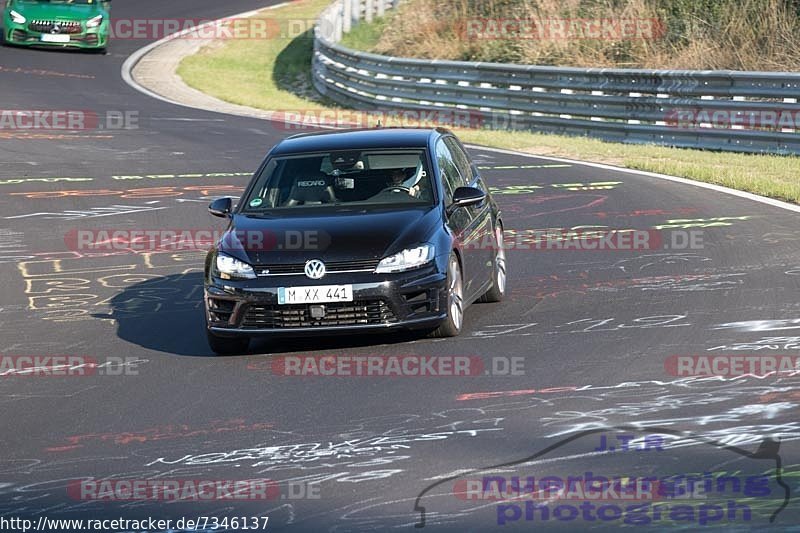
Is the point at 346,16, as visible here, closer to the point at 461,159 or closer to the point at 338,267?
the point at 461,159

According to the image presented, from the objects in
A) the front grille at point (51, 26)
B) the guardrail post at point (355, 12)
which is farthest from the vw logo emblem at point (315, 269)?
the guardrail post at point (355, 12)

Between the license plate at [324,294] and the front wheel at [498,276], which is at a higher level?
the license plate at [324,294]

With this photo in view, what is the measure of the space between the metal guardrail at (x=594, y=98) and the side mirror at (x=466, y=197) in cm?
1178

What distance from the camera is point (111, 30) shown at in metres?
43.8

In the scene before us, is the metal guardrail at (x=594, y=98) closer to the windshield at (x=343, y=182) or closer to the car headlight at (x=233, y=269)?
the windshield at (x=343, y=182)

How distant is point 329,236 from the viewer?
396 inches

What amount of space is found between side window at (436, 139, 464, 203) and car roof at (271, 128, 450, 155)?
0.45ft

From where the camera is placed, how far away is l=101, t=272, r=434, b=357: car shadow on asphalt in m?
10.3

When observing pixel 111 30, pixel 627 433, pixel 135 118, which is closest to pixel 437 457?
pixel 627 433

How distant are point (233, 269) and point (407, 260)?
3.95 ft

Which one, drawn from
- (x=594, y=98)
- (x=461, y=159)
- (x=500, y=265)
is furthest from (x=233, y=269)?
(x=594, y=98)

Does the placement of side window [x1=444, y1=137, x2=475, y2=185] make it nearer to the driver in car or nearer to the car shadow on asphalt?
the driver in car

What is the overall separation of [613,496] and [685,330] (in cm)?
412

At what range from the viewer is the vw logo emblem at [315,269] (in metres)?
9.77
